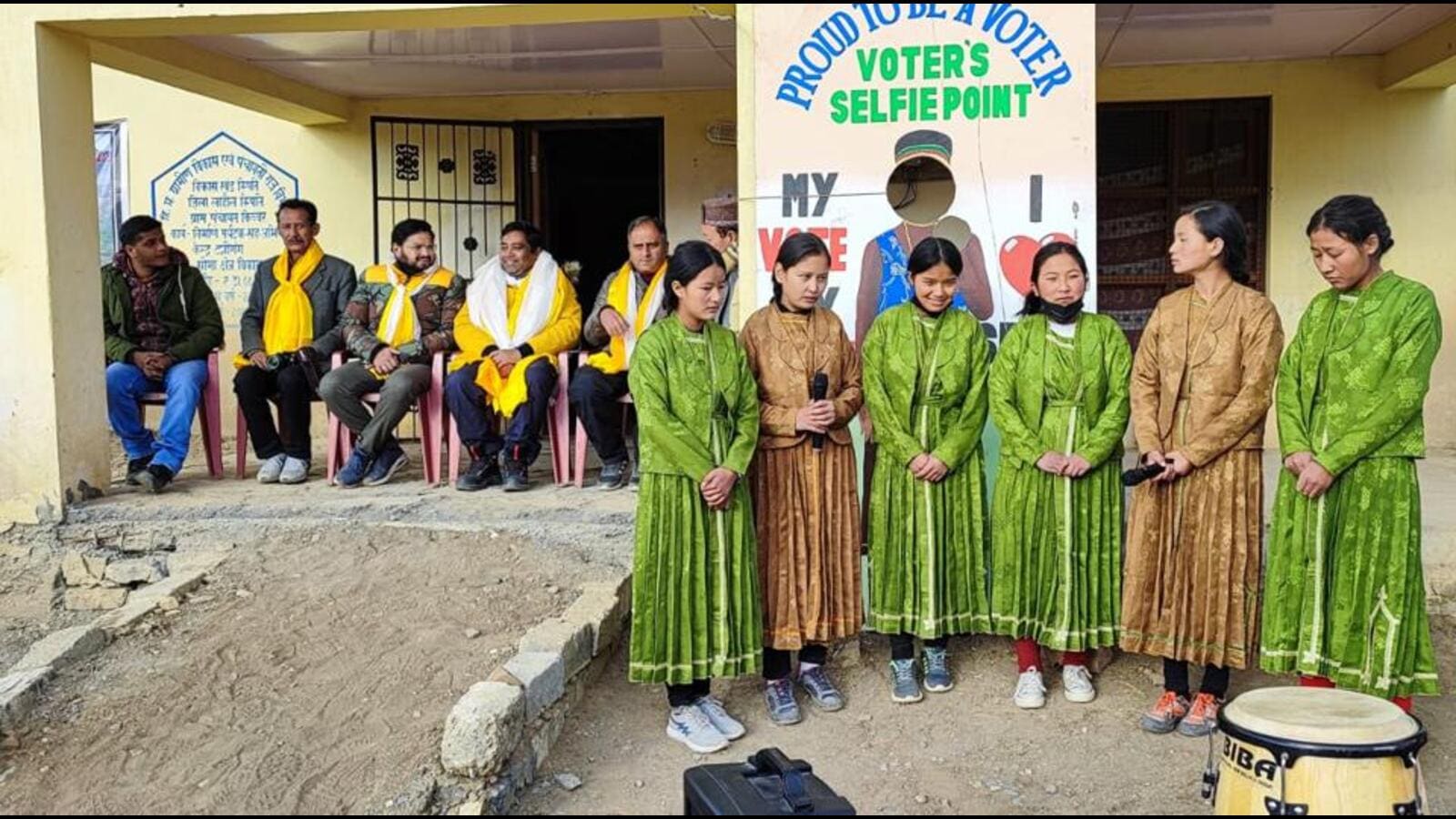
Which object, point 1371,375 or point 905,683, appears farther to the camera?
point 905,683

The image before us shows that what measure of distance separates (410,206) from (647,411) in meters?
4.67

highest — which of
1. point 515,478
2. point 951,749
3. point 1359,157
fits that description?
point 1359,157

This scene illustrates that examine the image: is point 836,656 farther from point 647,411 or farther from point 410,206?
point 410,206

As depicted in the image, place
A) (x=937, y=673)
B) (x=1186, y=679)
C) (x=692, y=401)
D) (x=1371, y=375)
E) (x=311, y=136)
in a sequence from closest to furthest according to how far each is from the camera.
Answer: (x=1371, y=375), (x=692, y=401), (x=1186, y=679), (x=937, y=673), (x=311, y=136)

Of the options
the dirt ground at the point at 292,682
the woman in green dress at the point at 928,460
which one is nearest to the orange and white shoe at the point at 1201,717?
the woman in green dress at the point at 928,460

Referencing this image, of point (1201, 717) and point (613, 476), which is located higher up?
point (613, 476)

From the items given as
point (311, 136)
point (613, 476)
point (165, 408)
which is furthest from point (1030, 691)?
point (311, 136)

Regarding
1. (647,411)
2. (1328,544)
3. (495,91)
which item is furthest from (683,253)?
(495,91)

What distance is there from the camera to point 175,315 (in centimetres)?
656

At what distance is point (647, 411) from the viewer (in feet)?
13.0

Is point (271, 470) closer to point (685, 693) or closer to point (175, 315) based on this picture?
point (175, 315)

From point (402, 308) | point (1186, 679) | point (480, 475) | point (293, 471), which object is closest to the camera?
point (1186, 679)

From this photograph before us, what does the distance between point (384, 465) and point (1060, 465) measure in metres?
3.55

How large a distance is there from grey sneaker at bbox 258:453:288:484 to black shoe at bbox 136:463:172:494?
0.44 meters
